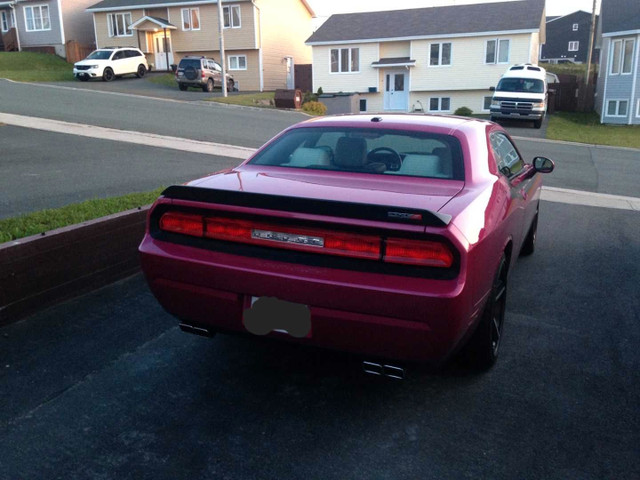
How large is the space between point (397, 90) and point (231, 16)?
12453mm

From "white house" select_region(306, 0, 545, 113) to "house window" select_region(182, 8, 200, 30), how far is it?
28.3 feet

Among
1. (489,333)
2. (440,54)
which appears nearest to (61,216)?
(489,333)

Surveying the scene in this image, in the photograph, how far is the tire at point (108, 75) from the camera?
3556 cm

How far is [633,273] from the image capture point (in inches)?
248

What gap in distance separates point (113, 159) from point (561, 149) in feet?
44.9

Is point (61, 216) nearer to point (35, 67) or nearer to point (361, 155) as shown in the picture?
point (361, 155)

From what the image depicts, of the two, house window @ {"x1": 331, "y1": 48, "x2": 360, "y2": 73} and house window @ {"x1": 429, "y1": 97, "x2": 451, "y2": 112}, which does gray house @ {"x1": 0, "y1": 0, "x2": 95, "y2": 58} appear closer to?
house window @ {"x1": 331, "y1": 48, "x2": 360, "y2": 73}

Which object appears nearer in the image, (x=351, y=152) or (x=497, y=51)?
(x=351, y=152)

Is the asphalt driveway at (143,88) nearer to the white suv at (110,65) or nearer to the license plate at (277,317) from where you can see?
the white suv at (110,65)

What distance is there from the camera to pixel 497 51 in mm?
37125

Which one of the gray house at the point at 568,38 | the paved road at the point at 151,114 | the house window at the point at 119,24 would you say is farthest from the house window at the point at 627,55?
the gray house at the point at 568,38

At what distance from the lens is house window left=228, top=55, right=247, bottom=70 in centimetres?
4341

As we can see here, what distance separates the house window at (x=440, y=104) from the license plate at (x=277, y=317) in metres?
37.3

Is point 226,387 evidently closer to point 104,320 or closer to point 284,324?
point 284,324
